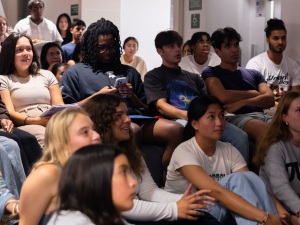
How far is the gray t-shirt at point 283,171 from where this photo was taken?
8.86ft

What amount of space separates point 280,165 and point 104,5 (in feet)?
14.9

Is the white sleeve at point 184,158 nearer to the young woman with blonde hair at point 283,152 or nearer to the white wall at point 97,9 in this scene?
the young woman with blonde hair at point 283,152

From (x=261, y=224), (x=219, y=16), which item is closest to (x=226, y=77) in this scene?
(x=261, y=224)

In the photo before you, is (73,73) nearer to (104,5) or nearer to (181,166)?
(181,166)

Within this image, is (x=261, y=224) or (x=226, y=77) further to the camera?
(x=226, y=77)

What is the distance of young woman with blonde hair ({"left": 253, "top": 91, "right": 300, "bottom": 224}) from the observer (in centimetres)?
275

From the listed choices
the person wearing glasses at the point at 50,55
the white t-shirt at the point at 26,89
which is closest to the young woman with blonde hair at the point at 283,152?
the white t-shirt at the point at 26,89

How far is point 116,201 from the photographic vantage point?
1.34m

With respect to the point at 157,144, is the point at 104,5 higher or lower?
higher

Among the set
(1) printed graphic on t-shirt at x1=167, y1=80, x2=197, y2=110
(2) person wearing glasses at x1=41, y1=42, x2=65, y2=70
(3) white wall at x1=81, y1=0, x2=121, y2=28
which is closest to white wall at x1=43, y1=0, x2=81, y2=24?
(3) white wall at x1=81, y1=0, x2=121, y2=28

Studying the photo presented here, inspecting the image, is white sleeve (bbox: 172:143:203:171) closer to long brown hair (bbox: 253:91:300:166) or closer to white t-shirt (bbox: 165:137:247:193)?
white t-shirt (bbox: 165:137:247:193)

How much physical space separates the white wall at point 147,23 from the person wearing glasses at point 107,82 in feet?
13.2

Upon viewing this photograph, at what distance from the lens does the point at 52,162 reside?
180 centimetres

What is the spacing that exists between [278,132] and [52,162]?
1.58 m
